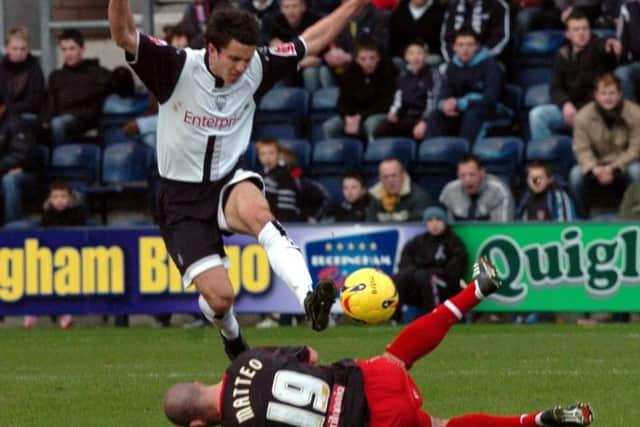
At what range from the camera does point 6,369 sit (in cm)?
1275

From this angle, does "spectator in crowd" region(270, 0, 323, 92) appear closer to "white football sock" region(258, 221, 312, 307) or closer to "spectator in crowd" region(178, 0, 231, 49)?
"spectator in crowd" region(178, 0, 231, 49)

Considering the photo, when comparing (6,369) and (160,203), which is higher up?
(160,203)

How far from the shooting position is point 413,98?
17875 mm

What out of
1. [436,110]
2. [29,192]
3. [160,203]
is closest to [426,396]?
[160,203]

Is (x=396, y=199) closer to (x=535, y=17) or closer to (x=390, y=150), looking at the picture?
(x=390, y=150)

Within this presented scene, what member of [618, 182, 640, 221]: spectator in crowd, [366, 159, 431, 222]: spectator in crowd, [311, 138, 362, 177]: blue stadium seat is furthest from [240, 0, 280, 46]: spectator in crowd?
[618, 182, 640, 221]: spectator in crowd

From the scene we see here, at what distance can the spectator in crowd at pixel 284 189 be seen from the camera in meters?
16.8

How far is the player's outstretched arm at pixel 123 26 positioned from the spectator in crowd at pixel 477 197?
696 cm

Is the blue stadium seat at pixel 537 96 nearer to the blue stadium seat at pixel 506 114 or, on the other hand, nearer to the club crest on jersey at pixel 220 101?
the blue stadium seat at pixel 506 114

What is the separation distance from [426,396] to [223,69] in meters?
2.45

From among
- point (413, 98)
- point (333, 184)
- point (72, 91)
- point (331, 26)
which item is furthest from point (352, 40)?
point (331, 26)

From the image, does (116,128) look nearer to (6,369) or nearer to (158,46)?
(6,369)

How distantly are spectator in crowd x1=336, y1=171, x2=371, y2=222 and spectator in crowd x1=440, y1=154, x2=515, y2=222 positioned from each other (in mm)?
895

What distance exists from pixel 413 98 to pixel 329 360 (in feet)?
19.2
